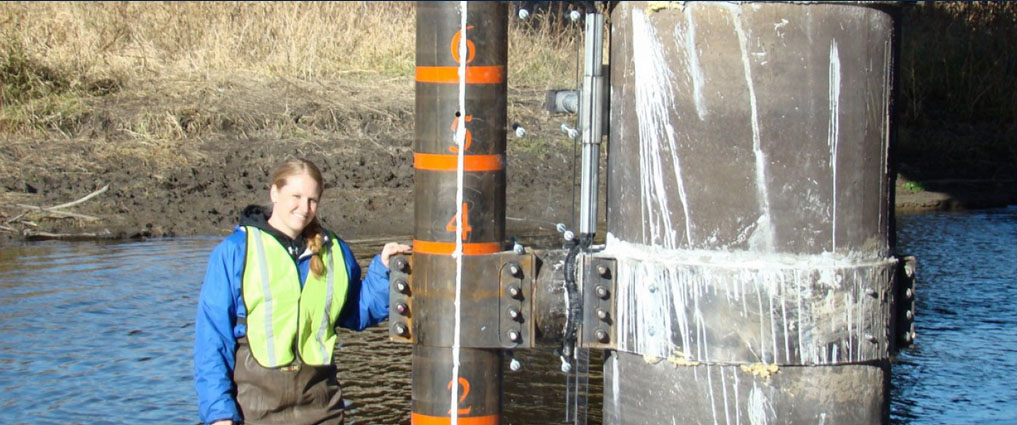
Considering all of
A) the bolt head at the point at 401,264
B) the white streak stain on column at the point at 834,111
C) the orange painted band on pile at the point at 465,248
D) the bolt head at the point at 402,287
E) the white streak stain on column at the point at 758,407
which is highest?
the white streak stain on column at the point at 834,111

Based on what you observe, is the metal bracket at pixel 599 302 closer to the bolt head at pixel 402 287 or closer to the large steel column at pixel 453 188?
the large steel column at pixel 453 188

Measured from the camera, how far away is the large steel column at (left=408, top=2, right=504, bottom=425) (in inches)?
145

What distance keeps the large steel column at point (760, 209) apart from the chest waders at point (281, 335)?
3.49ft

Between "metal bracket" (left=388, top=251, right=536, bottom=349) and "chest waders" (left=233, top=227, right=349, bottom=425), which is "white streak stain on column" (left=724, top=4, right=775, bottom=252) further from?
"chest waders" (left=233, top=227, right=349, bottom=425)

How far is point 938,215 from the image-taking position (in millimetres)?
13531

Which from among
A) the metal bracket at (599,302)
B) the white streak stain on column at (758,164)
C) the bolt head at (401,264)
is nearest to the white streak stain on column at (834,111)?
the white streak stain on column at (758,164)

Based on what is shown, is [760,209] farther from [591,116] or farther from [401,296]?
[401,296]

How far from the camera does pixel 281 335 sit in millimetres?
4164

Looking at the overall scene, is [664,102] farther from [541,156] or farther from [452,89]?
[541,156]

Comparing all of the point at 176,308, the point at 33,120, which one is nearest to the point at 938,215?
the point at 176,308

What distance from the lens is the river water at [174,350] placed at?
→ 6934 millimetres

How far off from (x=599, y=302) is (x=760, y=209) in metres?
0.54

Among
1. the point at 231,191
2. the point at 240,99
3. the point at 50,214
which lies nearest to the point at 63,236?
the point at 50,214

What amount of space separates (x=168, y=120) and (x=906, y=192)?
7.75 meters
